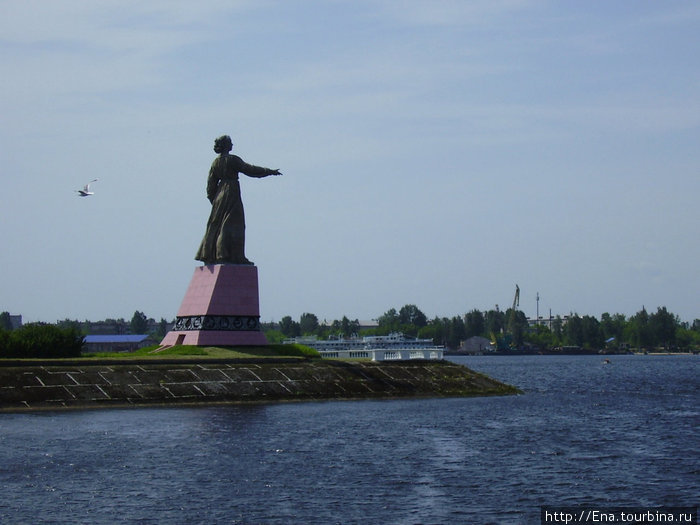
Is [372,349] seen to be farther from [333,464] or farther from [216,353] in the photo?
[333,464]

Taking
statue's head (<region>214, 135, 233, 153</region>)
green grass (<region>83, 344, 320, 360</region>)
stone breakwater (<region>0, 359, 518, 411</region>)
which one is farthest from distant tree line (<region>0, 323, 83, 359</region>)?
statue's head (<region>214, 135, 233, 153</region>)

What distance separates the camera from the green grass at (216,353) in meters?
69.9

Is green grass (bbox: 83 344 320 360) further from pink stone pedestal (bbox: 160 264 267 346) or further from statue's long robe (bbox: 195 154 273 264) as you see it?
statue's long robe (bbox: 195 154 273 264)

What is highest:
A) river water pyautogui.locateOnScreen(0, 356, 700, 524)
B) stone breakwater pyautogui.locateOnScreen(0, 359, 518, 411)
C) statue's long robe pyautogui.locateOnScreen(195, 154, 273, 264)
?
statue's long robe pyautogui.locateOnScreen(195, 154, 273, 264)

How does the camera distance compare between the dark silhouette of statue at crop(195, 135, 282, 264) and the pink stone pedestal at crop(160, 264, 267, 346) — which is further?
the dark silhouette of statue at crop(195, 135, 282, 264)

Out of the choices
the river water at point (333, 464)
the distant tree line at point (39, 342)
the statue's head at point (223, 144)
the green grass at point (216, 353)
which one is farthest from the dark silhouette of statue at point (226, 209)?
the river water at point (333, 464)

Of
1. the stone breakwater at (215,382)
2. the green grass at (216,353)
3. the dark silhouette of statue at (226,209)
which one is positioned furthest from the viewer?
the dark silhouette of statue at (226,209)

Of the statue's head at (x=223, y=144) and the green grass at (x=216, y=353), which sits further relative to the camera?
the statue's head at (x=223, y=144)

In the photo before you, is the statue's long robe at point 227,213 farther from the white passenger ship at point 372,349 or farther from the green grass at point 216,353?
the white passenger ship at point 372,349

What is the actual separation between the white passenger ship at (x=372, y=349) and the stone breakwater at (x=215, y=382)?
31.2 feet

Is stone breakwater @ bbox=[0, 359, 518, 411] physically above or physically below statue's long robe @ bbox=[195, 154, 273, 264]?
below

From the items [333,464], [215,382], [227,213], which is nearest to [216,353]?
[215,382]

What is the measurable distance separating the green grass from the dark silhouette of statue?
681cm

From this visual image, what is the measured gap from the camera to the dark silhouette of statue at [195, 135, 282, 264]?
75.9 meters
